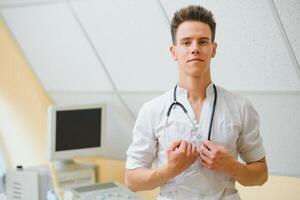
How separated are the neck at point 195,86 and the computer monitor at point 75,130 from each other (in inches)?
54.0

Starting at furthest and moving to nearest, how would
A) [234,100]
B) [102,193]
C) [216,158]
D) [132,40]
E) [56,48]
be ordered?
1. [56,48]
2. [102,193]
3. [132,40]
4. [234,100]
5. [216,158]

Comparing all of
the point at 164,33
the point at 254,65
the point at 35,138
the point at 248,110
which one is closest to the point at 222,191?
the point at 248,110

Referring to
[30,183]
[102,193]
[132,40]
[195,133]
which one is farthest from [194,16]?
[30,183]

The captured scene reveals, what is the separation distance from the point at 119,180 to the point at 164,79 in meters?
0.86

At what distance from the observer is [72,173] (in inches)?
120

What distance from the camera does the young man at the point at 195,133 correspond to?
1631 mm

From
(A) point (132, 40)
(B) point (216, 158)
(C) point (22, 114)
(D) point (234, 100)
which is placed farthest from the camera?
(C) point (22, 114)

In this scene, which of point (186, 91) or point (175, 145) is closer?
point (175, 145)

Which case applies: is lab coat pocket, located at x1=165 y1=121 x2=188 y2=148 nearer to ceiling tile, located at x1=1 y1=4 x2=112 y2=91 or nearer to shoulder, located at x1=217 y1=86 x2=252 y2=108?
shoulder, located at x1=217 y1=86 x2=252 y2=108

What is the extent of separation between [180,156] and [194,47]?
36cm

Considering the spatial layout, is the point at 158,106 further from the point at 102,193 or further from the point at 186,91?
the point at 102,193

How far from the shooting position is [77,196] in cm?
282

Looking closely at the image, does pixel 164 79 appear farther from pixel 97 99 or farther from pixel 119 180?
pixel 119 180

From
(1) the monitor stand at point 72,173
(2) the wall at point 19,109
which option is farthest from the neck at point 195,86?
(2) the wall at point 19,109
